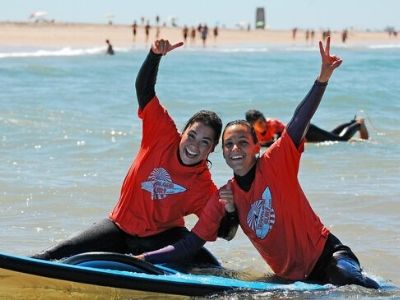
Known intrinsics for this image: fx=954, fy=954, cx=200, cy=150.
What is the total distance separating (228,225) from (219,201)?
6.7 inches

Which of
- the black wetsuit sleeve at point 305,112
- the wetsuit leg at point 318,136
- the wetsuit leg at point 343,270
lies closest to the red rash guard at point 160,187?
the black wetsuit sleeve at point 305,112

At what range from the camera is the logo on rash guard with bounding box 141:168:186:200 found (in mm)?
5598

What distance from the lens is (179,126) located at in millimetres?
15320

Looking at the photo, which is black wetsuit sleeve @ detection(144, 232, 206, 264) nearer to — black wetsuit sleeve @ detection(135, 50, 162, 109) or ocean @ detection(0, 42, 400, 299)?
ocean @ detection(0, 42, 400, 299)

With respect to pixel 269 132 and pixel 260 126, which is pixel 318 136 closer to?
pixel 269 132

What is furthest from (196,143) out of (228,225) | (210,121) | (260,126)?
(260,126)

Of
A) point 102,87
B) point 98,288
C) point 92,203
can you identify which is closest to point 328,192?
point 92,203

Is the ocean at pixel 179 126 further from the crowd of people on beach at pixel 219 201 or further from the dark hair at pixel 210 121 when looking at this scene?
the dark hair at pixel 210 121

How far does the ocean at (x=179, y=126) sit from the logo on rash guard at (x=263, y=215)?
371 millimetres

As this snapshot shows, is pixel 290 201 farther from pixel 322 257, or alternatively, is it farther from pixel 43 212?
pixel 43 212

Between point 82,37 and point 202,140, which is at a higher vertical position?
point 202,140

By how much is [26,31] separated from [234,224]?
68.3 meters

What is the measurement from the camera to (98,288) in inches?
197

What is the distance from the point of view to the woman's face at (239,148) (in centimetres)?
509
